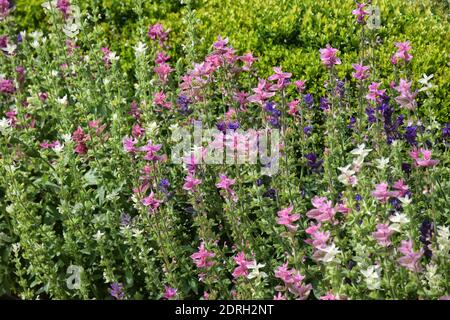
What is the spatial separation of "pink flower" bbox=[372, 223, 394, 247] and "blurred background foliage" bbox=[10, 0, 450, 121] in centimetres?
190

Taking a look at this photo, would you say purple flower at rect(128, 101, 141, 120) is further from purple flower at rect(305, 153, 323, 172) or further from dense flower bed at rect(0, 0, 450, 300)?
purple flower at rect(305, 153, 323, 172)

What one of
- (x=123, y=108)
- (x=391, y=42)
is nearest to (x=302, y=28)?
(x=391, y=42)

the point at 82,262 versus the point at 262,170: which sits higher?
the point at 262,170

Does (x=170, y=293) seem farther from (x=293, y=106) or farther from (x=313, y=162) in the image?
(x=293, y=106)

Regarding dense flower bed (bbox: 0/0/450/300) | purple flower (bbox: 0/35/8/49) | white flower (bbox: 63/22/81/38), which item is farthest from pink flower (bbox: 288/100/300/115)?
purple flower (bbox: 0/35/8/49)

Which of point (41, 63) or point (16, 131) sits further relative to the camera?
point (41, 63)

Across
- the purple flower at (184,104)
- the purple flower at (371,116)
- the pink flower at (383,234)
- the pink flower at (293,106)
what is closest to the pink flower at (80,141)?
the purple flower at (184,104)

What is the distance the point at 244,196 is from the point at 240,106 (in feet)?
2.25

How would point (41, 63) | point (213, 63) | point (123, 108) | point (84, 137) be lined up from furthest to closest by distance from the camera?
1. point (41, 63)
2. point (123, 108)
3. point (84, 137)
4. point (213, 63)

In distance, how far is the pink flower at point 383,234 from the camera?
9.56 feet

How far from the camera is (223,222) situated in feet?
13.9

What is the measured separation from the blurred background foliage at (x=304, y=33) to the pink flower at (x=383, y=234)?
1.90 metres
